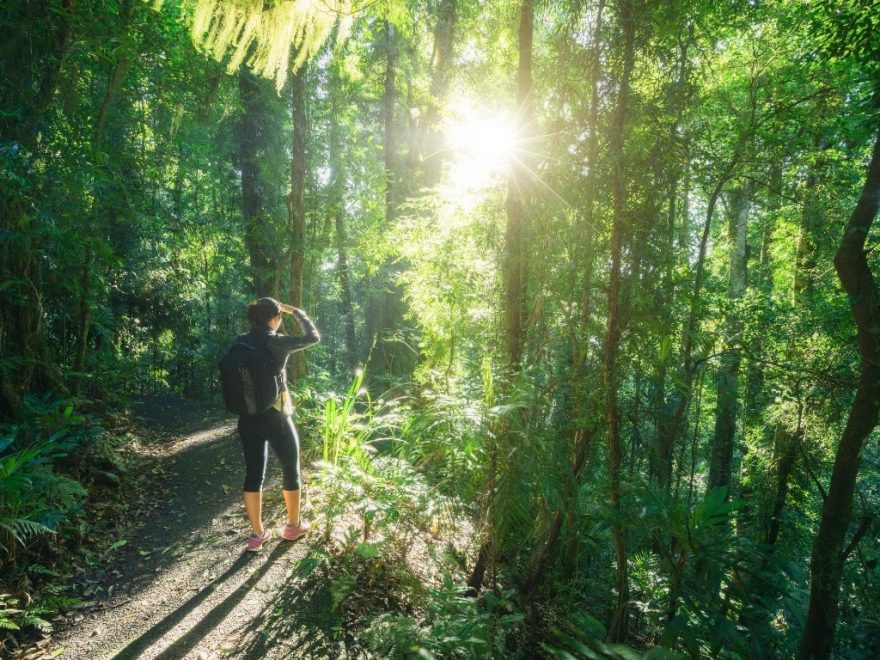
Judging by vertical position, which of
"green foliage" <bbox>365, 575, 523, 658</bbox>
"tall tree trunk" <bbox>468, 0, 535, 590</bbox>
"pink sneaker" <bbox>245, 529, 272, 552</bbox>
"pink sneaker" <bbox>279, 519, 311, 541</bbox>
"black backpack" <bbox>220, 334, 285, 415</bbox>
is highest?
"tall tree trunk" <bbox>468, 0, 535, 590</bbox>

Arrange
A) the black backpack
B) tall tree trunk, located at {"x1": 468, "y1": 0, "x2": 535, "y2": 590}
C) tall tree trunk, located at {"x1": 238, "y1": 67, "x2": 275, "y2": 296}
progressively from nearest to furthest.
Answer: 1. tall tree trunk, located at {"x1": 468, "y1": 0, "x2": 535, "y2": 590}
2. the black backpack
3. tall tree trunk, located at {"x1": 238, "y1": 67, "x2": 275, "y2": 296}

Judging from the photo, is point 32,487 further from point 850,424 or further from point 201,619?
point 850,424

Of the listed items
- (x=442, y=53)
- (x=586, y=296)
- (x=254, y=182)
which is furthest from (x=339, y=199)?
(x=586, y=296)

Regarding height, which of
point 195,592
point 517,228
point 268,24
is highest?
point 268,24

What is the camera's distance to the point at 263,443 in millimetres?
3838

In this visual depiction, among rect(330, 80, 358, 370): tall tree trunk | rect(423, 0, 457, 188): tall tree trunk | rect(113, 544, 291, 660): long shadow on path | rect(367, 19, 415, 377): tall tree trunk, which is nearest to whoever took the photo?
rect(113, 544, 291, 660): long shadow on path

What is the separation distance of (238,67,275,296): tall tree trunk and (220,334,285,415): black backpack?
344 inches

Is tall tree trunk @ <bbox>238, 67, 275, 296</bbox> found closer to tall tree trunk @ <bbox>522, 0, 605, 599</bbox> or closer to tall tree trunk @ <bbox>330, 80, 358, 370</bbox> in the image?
tall tree trunk @ <bbox>330, 80, 358, 370</bbox>

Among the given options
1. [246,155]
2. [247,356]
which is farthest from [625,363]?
[246,155]

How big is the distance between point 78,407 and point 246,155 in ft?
29.4

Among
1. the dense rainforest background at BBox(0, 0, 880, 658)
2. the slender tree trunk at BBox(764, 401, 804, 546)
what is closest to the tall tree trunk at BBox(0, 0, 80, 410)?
the dense rainforest background at BBox(0, 0, 880, 658)

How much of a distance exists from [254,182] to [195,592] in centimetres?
1171

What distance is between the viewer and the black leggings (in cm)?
379

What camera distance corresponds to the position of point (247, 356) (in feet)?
12.2
